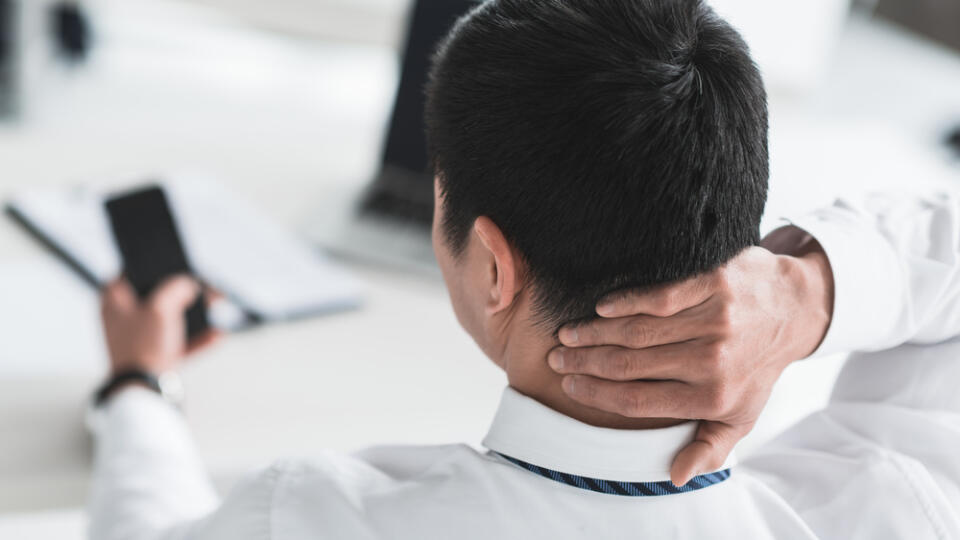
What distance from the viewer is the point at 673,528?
2.01 ft

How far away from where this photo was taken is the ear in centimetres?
60

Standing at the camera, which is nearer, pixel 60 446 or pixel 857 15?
A: pixel 60 446

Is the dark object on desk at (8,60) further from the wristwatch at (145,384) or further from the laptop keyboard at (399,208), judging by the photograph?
the wristwatch at (145,384)

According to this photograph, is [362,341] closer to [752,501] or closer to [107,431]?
[107,431]

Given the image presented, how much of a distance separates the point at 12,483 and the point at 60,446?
0.06 meters

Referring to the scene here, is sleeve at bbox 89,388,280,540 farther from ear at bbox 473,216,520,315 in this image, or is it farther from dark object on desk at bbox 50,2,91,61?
dark object on desk at bbox 50,2,91,61

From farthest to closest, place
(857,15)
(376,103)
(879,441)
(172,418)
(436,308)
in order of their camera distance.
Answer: (376,103) < (857,15) < (436,308) < (172,418) < (879,441)

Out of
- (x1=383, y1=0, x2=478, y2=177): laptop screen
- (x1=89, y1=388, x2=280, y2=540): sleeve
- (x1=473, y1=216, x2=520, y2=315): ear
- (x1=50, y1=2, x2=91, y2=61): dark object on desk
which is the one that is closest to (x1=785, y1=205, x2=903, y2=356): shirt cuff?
(x1=473, y1=216, x2=520, y2=315): ear

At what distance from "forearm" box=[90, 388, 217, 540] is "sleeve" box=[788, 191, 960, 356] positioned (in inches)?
22.4

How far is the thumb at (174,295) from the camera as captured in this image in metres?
0.95

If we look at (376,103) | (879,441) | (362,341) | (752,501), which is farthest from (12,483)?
(376,103)

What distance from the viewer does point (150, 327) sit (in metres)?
0.93

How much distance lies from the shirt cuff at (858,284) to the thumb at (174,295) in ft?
2.06

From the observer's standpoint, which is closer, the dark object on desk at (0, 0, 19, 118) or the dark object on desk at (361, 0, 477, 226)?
the dark object on desk at (361, 0, 477, 226)
